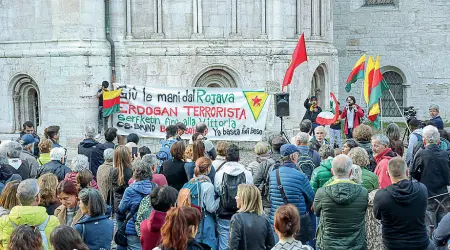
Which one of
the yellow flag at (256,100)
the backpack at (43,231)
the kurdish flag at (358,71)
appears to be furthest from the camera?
the kurdish flag at (358,71)

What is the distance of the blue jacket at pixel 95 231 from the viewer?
7.33m

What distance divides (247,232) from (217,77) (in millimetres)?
12741

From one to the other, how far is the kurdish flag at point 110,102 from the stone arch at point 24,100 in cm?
231

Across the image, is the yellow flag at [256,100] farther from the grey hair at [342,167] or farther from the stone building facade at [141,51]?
the grey hair at [342,167]

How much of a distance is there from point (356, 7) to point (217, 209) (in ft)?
57.0

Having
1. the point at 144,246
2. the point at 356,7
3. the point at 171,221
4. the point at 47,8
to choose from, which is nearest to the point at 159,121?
the point at 47,8

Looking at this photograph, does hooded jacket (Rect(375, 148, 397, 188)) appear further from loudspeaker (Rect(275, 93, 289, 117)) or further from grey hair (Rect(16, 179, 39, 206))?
loudspeaker (Rect(275, 93, 289, 117))

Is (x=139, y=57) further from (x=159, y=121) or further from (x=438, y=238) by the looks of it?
(x=438, y=238)

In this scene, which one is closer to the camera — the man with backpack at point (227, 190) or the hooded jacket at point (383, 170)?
the man with backpack at point (227, 190)

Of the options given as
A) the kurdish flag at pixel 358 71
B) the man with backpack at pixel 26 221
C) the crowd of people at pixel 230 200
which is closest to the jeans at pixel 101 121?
the kurdish flag at pixel 358 71

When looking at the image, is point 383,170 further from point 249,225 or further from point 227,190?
point 249,225

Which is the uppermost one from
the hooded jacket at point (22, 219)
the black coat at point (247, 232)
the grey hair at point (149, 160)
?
the grey hair at point (149, 160)

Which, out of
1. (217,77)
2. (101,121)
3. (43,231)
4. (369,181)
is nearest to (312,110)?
(217,77)

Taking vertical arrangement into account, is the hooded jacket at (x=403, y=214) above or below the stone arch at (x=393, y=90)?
below
